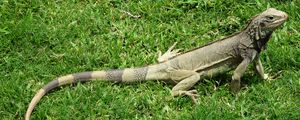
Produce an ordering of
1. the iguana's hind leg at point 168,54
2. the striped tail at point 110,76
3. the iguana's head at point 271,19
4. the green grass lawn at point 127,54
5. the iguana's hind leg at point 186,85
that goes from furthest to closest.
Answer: the iguana's hind leg at point 168,54, the striped tail at point 110,76, the iguana's hind leg at point 186,85, the green grass lawn at point 127,54, the iguana's head at point 271,19

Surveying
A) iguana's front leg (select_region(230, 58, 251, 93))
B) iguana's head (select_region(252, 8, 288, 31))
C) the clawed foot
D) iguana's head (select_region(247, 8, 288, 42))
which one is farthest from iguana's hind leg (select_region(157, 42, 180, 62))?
iguana's head (select_region(252, 8, 288, 31))

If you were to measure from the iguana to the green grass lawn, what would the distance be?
0.09 meters

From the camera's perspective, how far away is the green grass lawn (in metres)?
6.50

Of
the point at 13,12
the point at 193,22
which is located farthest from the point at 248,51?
the point at 13,12

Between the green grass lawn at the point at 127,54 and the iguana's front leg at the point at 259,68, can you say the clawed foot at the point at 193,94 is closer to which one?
the green grass lawn at the point at 127,54

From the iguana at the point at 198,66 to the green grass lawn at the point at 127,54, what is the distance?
85 mm

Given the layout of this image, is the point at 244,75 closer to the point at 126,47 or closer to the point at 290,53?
the point at 290,53

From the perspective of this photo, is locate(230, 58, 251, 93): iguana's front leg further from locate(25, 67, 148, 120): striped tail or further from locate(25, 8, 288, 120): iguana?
locate(25, 67, 148, 120): striped tail

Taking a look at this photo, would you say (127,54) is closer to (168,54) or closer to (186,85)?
(168,54)

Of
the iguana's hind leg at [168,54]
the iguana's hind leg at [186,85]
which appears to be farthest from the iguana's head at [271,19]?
the iguana's hind leg at [168,54]

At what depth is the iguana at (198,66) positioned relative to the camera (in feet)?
21.5

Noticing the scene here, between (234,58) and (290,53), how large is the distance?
67 centimetres

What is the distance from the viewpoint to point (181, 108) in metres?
6.56

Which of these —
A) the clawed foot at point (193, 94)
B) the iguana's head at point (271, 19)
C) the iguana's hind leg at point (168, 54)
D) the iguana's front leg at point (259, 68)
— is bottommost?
the iguana's front leg at point (259, 68)
